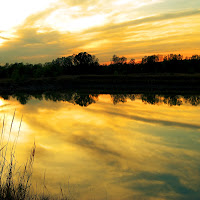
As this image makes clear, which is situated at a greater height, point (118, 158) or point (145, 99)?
point (145, 99)

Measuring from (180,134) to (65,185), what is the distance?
26.7ft

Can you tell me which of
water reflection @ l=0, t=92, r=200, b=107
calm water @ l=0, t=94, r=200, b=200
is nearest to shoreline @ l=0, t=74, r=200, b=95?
water reflection @ l=0, t=92, r=200, b=107

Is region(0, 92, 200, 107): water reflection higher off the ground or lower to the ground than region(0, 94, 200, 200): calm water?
higher

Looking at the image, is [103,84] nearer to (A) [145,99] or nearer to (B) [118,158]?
(A) [145,99]

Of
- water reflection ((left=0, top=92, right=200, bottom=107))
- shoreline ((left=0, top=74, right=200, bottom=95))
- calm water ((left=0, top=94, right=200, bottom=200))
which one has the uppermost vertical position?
shoreline ((left=0, top=74, right=200, bottom=95))

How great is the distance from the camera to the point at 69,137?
12.6m

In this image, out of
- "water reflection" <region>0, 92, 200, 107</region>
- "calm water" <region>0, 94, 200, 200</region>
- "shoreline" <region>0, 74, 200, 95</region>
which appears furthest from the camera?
"shoreline" <region>0, 74, 200, 95</region>

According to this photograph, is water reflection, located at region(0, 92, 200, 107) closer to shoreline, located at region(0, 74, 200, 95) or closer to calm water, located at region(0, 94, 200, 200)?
calm water, located at region(0, 94, 200, 200)

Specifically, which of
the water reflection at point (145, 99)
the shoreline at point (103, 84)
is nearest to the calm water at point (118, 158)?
the water reflection at point (145, 99)

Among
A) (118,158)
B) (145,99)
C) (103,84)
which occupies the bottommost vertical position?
(118,158)

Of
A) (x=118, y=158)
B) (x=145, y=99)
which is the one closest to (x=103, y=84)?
(x=145, y=99)

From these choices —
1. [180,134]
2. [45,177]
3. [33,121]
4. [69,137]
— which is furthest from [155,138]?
[33,121]

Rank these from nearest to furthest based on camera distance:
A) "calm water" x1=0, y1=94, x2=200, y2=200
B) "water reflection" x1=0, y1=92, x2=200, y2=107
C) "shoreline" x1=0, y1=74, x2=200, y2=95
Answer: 1. "calm water" x1=0, y1=94, x2=200, y2=200
2. "water reflection" x1=0, y1=92, x2=200, y2=107
3. "shoreline" x1=0, y1=74, x2=200, y2=95

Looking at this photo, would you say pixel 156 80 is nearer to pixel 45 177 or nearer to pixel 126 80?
pixel 126 80
